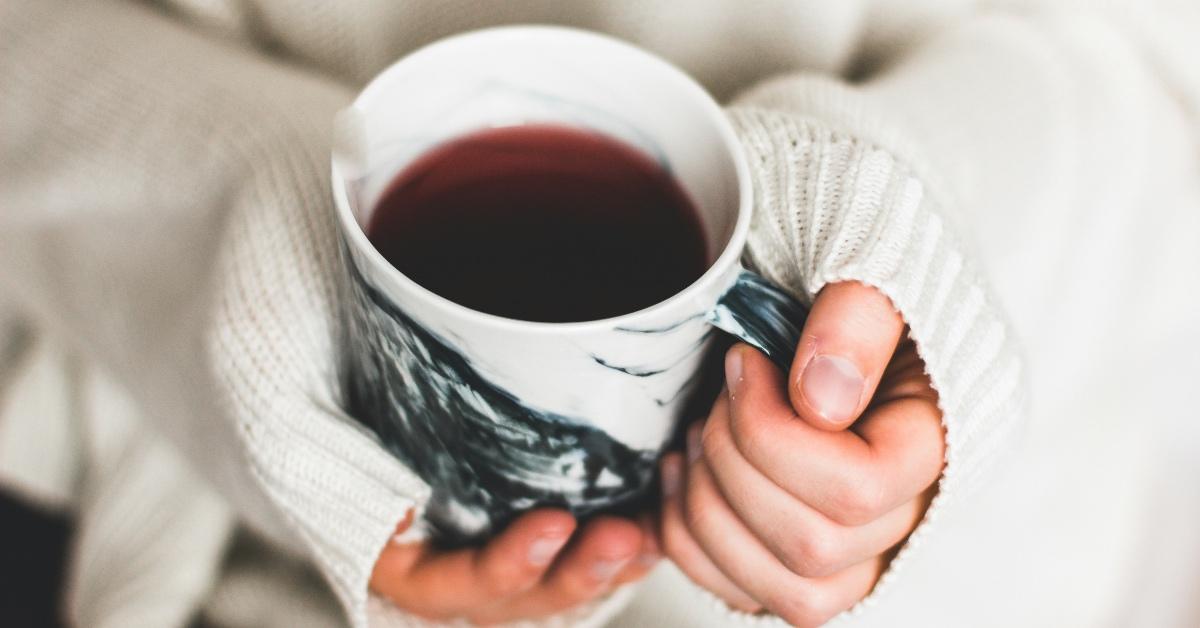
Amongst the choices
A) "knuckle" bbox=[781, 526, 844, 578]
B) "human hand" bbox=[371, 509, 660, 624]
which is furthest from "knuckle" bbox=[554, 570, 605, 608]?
"knuckle" bbox=[781, 526, 844, 578]

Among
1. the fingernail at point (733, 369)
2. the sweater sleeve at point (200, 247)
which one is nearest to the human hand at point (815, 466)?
the fingernail at point (733, 369)

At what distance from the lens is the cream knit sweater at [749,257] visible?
0.36 meters

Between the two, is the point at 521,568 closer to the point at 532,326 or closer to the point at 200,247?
the point at 532,326

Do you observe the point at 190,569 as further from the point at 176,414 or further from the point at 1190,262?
the point at 1190,262

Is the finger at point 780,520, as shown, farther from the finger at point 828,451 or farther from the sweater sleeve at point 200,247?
the sweater sleeve at point 200,247

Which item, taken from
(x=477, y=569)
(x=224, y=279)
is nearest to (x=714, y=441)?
(x=477, y=569)

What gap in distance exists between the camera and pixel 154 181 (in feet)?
1.55

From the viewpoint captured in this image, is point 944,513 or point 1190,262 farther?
point 1190,262

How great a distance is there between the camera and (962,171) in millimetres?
517

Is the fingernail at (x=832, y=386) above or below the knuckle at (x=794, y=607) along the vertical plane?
above

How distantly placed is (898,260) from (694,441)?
11cm

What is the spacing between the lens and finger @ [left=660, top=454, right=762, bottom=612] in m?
0.38

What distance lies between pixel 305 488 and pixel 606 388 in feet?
0.50

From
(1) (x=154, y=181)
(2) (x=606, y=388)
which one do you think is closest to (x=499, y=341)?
(2) (x=606, y=388)
